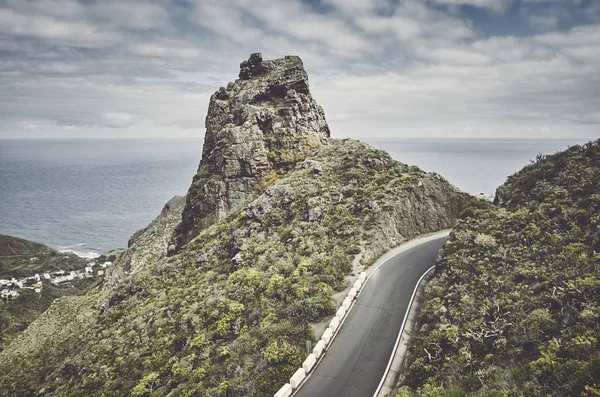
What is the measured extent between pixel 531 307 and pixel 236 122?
38.0m

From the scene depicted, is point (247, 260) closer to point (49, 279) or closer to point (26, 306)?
point (26, 306)

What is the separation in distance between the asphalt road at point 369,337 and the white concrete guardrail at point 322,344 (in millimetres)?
286

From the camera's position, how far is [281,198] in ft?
116

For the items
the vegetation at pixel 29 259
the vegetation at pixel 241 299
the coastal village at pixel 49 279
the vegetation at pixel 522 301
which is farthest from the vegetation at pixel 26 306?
the vegetation at pixel 522 301

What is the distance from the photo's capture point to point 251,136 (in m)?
40.5

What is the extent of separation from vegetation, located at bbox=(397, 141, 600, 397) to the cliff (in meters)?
6.27

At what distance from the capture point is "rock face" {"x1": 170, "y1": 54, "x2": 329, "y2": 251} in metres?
39.3

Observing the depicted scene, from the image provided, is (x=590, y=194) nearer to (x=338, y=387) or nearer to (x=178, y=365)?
(x=338, y=387)

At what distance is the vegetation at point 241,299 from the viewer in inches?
727

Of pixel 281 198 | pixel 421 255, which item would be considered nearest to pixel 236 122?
pixel 281 198

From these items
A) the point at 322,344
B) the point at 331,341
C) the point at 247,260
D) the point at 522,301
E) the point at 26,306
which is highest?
the point at 522,301

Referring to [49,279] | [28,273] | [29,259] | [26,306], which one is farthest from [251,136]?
[29,259]

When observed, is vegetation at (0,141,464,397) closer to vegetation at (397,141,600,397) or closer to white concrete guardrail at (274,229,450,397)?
white concrete guardrail at (274,229,450,397)

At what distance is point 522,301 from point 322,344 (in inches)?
377
